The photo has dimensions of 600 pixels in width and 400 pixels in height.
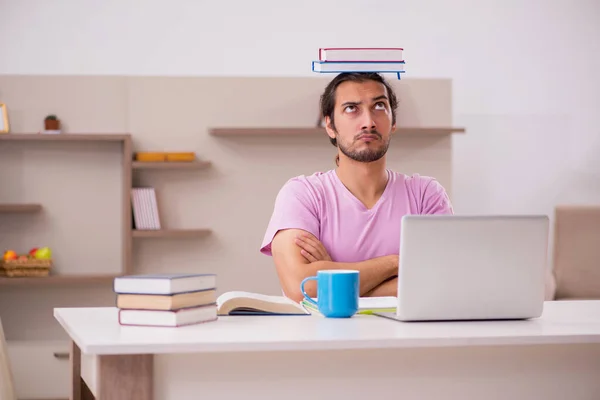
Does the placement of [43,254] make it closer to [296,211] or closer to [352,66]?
[296,211]

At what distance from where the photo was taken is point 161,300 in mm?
1538

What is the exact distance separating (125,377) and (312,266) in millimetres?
1019

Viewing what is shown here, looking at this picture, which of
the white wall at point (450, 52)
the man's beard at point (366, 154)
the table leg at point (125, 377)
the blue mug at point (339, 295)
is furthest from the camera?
the white wall at point (450, 52)

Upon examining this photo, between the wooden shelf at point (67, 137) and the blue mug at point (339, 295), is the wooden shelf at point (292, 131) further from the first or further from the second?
the blue mug at point (339, 295)

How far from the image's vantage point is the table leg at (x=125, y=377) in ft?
4.31

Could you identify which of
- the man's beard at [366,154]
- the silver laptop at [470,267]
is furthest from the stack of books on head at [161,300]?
the man's beard at [366,154]

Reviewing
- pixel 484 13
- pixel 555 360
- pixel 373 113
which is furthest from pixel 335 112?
pixel 484 13

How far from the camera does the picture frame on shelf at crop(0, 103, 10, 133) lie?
14.7 ft

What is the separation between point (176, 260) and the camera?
4.69 metres

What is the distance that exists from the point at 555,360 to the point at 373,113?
4.29 feet

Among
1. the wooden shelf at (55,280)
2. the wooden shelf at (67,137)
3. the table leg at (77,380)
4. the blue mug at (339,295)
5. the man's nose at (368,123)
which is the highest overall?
the man's nose at (368,123)

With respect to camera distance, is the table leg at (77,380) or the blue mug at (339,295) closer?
the blue mug at (339,295)

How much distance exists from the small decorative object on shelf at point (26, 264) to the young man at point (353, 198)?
2225mm

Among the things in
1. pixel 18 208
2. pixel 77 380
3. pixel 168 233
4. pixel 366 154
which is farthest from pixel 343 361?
pixel 18 208
